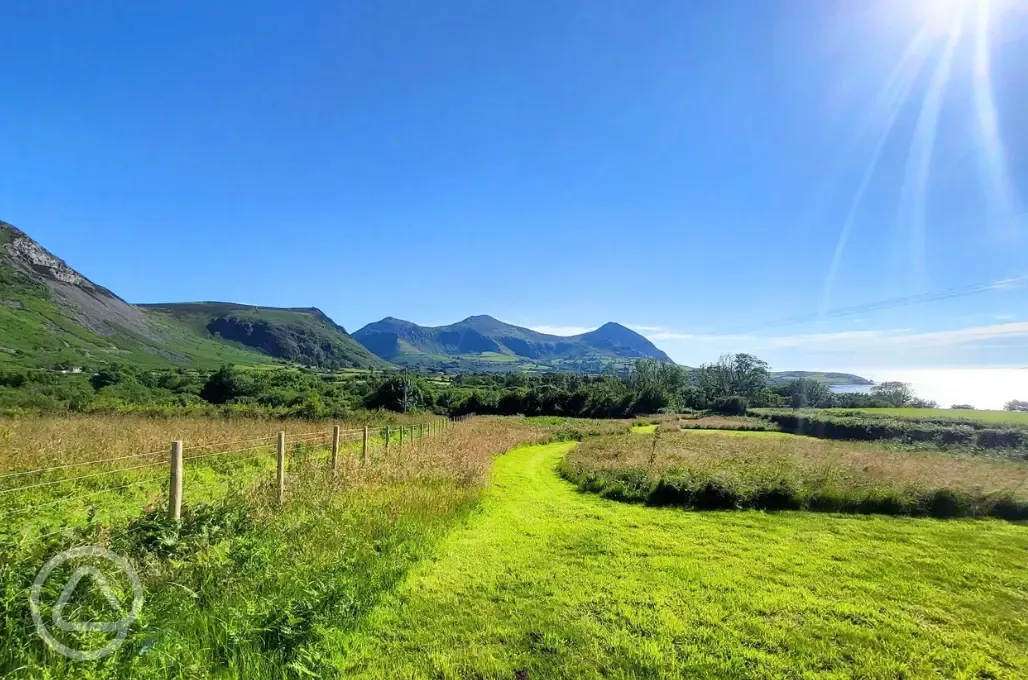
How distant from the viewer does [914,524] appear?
38.9 feet

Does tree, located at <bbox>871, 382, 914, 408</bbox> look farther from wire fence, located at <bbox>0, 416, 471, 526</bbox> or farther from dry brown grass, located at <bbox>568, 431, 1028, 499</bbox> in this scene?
wire fence, located at <bbox>0, 416, 471, 526</bbox>

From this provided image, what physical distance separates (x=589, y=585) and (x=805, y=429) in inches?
1920

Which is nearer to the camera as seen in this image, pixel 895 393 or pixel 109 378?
pixel 109 378

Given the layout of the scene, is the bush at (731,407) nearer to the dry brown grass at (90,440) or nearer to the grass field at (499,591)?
the grass field at (499,591)

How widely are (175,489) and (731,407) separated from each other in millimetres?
81031

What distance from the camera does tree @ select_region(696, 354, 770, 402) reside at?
121 metres

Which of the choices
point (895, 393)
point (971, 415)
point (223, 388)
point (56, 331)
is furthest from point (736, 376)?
point (56, 331)

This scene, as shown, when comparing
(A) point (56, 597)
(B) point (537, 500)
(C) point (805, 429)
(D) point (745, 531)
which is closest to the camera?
(A) point (56, 597)

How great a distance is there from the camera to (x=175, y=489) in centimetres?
635

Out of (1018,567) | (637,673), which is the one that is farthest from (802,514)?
(637,673)

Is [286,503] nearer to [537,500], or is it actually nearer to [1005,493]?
[537,500]

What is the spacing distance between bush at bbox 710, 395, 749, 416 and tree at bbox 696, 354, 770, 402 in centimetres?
4008

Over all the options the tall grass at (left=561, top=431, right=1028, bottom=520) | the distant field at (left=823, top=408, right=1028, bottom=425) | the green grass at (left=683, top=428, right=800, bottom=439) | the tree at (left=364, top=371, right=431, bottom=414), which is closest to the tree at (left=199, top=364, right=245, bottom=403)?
the tree at (left=364, top=371, right=431, bottom=414)

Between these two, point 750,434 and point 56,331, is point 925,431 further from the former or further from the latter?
point 56,331
